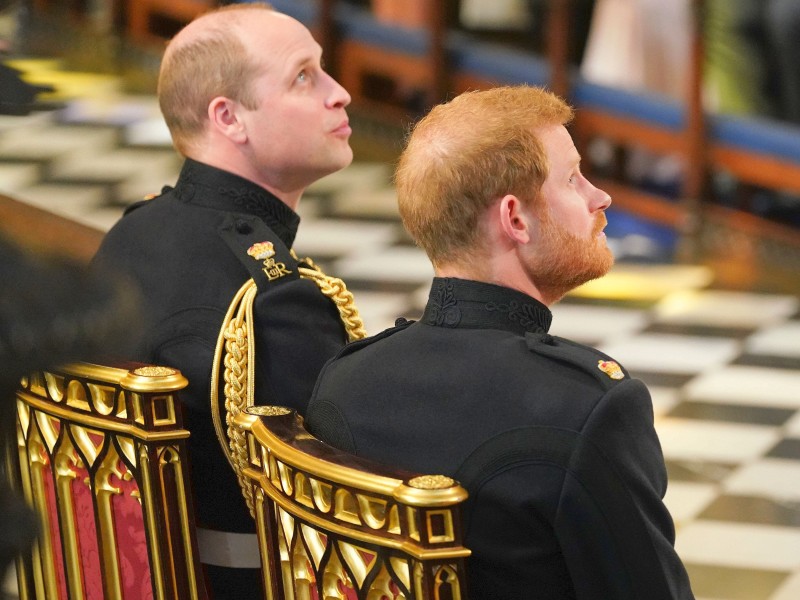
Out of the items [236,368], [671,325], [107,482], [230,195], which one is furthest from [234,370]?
[671,325]

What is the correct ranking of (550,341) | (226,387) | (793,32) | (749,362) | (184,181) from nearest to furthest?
(550,341) < (226,387) < (184,181) < (749,362) < (793,32)

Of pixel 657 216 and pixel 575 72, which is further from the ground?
pixel 575 72

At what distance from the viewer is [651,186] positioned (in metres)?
6.72

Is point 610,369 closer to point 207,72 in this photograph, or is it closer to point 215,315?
point 215,315

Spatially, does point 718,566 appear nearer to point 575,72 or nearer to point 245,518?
point 245,518

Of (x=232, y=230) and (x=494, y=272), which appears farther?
(x=232, y=230)

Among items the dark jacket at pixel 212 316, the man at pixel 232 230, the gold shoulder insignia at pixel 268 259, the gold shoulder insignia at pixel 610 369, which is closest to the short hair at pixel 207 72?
the man at pixel 232 230

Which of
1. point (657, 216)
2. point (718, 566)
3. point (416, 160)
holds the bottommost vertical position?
point (718, 566)

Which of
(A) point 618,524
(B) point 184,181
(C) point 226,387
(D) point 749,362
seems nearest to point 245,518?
(C) point 226,387

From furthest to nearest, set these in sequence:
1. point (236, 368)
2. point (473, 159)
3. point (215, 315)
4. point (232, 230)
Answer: point (232, 230) < point (215, 315) < point (236, 368) < point (473, 159)

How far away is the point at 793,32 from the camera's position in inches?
234

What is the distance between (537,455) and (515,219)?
1.05 feet

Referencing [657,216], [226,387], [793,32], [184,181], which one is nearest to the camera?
[226,387]

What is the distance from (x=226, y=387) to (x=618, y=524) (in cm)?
70
